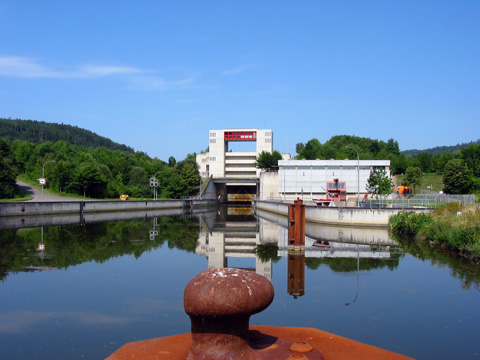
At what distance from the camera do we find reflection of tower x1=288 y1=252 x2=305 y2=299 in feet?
46.5

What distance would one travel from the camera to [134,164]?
4966 inches

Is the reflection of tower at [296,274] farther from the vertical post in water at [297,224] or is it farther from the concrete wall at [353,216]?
the concrete wall at [353,216]

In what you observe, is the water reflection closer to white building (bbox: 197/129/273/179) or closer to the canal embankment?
the canal embankment

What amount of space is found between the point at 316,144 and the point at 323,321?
467 ft

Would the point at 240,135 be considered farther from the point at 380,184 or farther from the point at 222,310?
the point at 222,310

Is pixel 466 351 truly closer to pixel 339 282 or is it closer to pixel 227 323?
pixel 227 323

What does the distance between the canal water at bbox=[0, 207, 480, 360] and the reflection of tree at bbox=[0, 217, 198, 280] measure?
3.3 inches

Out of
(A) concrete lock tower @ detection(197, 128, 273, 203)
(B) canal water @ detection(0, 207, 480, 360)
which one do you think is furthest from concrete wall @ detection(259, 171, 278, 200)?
(B) canal water @ detection(0, 207, 480, 360)

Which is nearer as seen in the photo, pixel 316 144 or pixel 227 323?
pixel 227 323

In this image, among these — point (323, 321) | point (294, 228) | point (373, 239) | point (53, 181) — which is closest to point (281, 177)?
point (53, 181)

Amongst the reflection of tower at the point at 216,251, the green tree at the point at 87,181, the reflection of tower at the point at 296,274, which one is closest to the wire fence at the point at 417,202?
the reflection of tower at the point at 216,251

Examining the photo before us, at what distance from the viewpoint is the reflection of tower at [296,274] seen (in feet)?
46.5

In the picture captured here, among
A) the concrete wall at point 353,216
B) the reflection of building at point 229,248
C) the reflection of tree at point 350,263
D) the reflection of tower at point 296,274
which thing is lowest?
the reflection of building at point 229,248

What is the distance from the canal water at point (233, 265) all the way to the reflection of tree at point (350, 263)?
5cm
